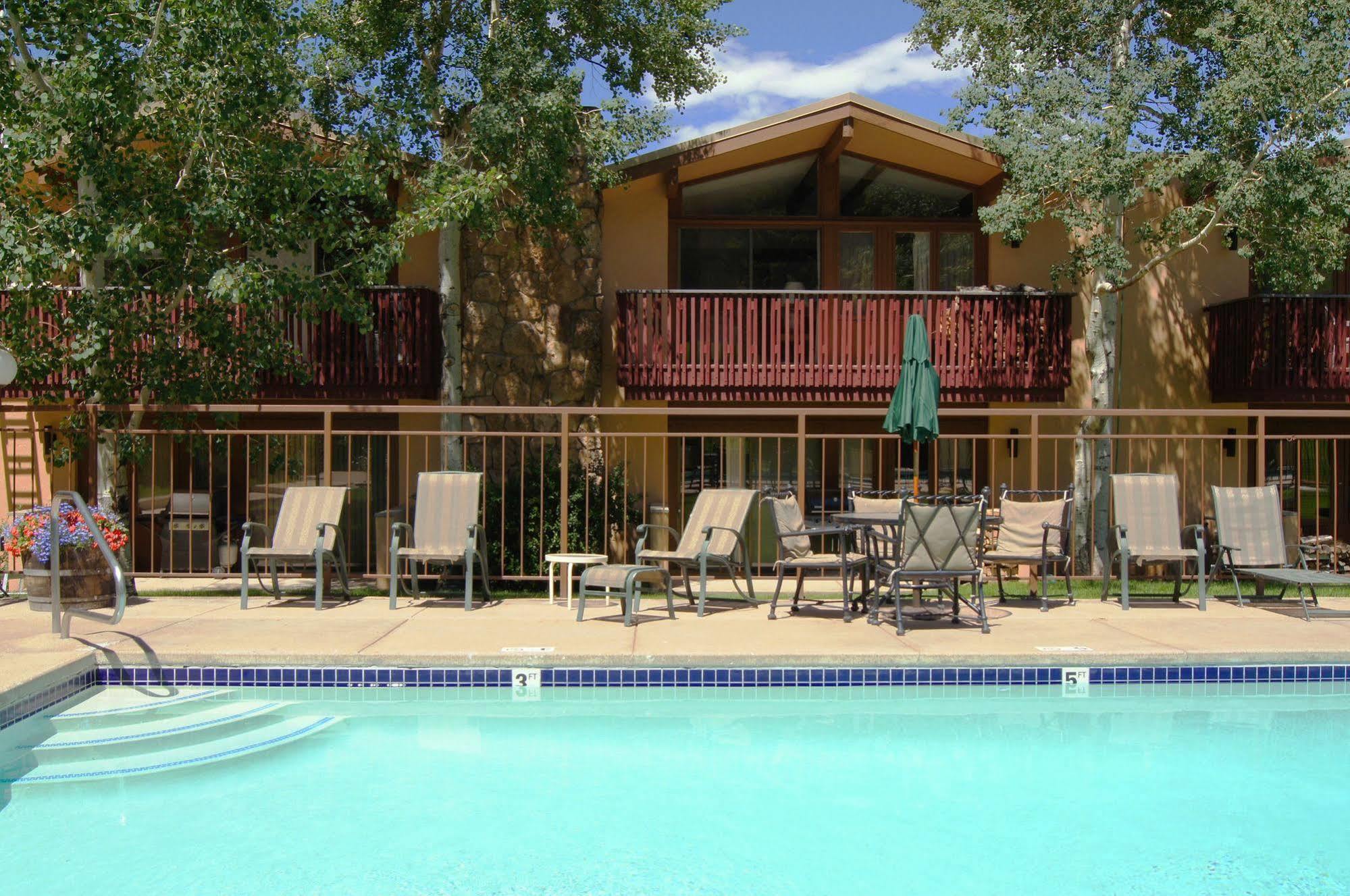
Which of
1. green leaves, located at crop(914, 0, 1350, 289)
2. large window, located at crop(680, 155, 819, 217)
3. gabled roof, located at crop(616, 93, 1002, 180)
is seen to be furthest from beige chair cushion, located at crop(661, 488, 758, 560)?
large window, located at crop(680, 155, 819, 217)

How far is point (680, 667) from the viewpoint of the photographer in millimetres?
6703

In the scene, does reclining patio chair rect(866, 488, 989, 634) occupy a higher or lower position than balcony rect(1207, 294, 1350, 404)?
lower

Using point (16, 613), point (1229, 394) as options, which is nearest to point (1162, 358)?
point (1229, 394)

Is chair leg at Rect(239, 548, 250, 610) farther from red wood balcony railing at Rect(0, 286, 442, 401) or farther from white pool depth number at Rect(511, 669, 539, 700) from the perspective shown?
red wood balcony railing at Rect(0, 286, 442, 401)

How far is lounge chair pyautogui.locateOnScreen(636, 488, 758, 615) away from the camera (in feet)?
27.5

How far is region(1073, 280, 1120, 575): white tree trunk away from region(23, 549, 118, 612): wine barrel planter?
11580 mm

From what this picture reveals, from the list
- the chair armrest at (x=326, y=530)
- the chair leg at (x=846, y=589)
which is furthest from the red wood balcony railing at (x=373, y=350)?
the chair leg at (x=846, y=589)

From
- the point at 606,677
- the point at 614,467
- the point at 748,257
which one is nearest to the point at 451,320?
the point at 614,467

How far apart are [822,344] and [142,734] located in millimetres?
11205

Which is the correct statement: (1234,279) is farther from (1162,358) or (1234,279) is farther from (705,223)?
(705,223)

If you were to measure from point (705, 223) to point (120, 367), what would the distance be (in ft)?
30.1

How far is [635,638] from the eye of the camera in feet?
24.1

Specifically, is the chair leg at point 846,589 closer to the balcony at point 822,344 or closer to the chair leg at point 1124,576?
the chair leg at point 1124,576

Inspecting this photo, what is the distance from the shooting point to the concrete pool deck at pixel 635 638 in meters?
6.72
